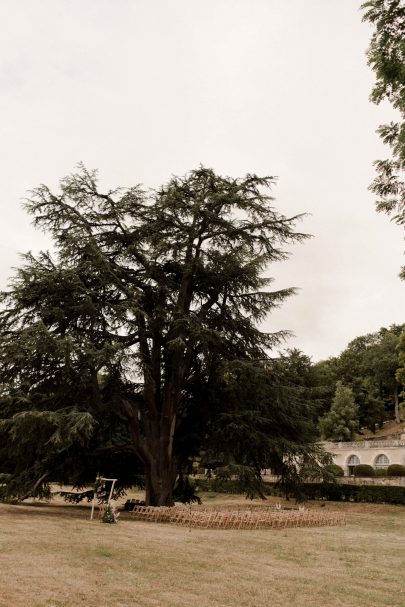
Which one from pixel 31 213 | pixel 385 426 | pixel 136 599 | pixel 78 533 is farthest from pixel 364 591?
pixel 385 426

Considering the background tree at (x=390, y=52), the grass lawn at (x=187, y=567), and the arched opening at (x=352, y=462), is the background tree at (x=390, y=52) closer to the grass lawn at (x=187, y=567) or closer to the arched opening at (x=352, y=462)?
the grass lawn at (x=187, y=567)

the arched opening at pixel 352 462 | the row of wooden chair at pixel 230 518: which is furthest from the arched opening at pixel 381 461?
the row of wooden chair at pixel 230 518

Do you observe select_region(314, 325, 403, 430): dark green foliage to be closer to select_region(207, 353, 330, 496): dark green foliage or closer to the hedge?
the hedge

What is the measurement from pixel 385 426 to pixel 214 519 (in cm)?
6586

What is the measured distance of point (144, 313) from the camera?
68.1ft

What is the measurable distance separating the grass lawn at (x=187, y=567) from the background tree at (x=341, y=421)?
1740 inches

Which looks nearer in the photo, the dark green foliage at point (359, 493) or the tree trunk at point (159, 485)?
the tree trunk at point (159, 485)

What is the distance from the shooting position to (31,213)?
72.3 ft

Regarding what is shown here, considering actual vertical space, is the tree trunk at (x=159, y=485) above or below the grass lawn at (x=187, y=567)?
above

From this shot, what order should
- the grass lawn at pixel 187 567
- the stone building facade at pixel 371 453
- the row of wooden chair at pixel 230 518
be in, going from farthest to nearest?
the stone building facade at pixel 371 453, the row of wooden chair at pixel 230 518, the grass lawn at pixel 187 567

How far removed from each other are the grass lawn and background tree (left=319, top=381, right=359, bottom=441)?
44208mm

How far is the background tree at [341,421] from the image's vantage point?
198 ft

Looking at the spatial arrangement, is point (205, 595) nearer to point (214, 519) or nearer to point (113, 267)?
point (214, 519)

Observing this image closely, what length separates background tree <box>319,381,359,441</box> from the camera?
198 feet
